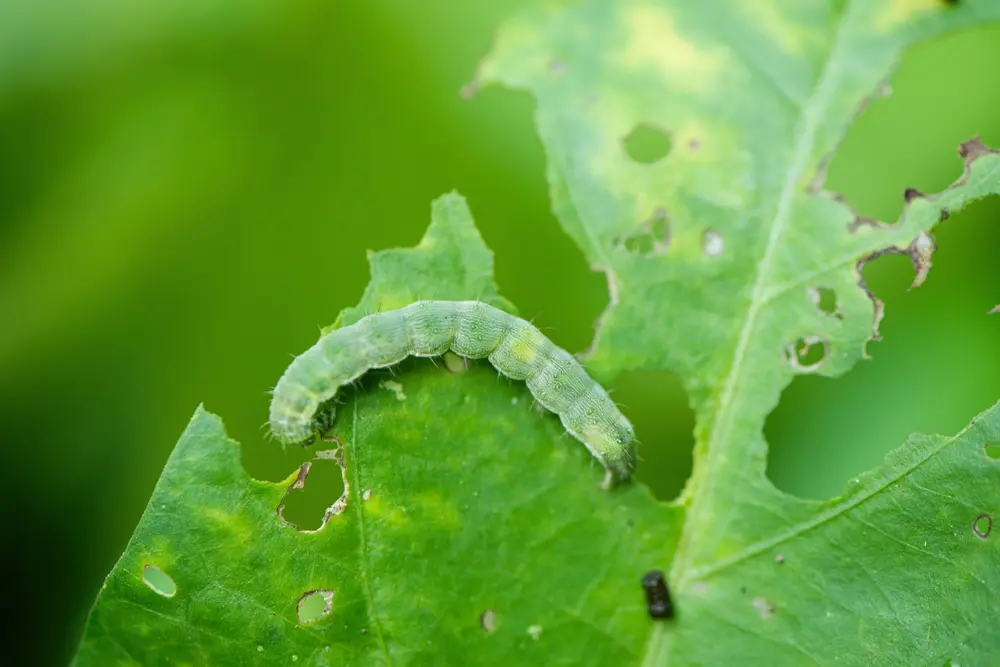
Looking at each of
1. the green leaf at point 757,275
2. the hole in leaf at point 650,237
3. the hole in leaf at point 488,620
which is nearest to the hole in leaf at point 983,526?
the green leaf at point 757,275

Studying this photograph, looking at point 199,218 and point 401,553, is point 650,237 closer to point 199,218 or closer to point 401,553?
point 401,553

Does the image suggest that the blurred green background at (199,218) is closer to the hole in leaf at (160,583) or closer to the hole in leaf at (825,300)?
the hole in leaf at (825,300)

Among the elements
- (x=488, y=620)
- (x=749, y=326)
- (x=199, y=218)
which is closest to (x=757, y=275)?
(x=749, y=326)

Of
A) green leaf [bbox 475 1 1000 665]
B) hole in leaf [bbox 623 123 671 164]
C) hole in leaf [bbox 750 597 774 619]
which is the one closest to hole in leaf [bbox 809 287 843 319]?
green leaf [bbox 475 1 1000 665]

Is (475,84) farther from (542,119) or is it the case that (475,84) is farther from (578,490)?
(578,490)

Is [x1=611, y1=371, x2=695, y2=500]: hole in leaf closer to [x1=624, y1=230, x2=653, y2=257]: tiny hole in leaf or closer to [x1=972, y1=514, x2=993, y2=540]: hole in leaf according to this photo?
[x1=624, y1=230, x2=653, y2=257]: tiny hole in leaf

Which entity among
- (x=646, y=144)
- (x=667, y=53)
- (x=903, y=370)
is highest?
(x=667, y=53)
